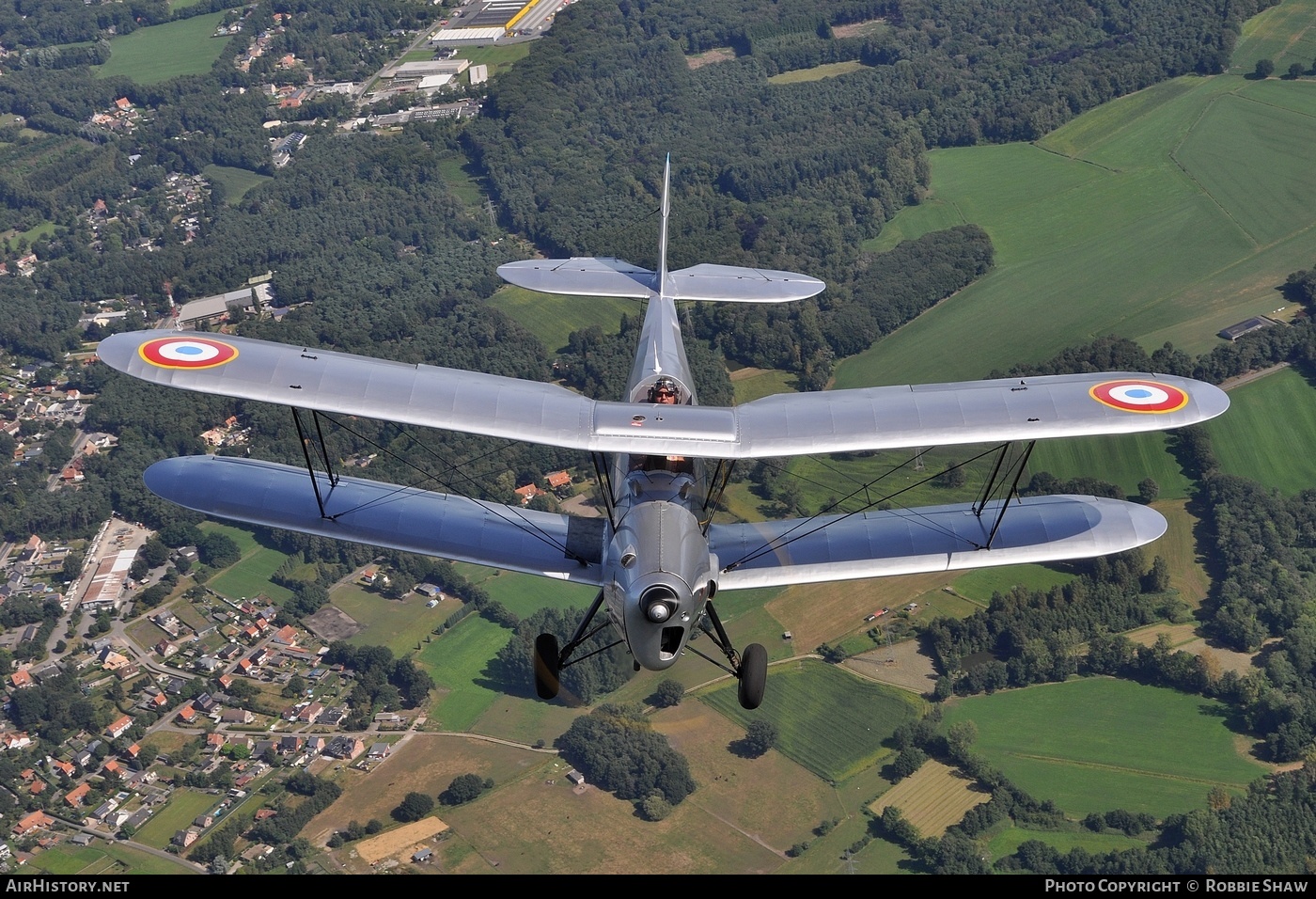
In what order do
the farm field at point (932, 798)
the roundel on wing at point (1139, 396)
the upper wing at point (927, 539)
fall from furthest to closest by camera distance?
the farm field at point (932, 798) → the upper wing at point (927, 539) → the roundel on wing at point (1139, 396)

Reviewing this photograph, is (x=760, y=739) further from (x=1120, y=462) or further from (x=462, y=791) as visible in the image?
(x=1120, y=462)

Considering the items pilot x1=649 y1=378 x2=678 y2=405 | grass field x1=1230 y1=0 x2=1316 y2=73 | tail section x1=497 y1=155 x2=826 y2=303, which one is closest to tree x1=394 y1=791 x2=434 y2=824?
tail section x1=497 y1=155 x2=826 y2=303

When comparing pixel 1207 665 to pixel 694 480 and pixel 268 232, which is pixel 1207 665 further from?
pixel 268 232

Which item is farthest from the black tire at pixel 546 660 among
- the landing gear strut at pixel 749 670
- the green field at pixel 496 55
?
the green field at pixel 496 55

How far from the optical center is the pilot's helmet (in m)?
28.8

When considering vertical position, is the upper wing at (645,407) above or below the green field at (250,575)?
above

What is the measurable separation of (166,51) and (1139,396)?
139 meters

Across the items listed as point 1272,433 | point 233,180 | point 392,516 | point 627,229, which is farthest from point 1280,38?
point 392,516

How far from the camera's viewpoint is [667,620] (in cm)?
2400

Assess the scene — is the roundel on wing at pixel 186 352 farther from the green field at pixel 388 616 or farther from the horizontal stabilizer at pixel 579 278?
the green field at pixel 388 616

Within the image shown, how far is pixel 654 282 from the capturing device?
37188mm

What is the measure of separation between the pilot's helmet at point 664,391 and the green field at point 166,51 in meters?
123

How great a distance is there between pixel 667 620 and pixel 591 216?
8237 centimetres

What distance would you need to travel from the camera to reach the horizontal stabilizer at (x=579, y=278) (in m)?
36.2
